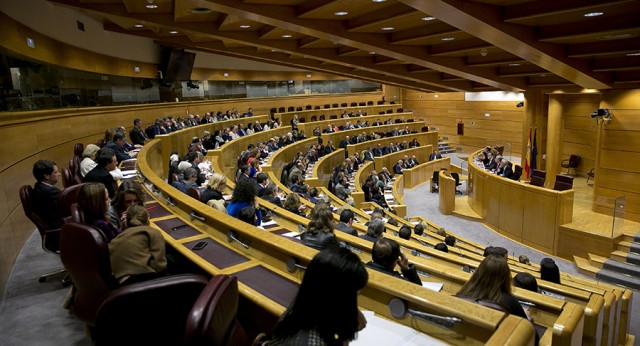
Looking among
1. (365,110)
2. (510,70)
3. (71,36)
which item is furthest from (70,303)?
(365,110)

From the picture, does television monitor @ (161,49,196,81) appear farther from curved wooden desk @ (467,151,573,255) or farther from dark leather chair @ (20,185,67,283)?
dark leather chair @ (20,185,67,283)

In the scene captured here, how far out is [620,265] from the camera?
7.80 metres

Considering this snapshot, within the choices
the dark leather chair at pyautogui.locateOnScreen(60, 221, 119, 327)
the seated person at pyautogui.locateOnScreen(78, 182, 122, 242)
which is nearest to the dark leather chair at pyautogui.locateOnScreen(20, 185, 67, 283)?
the seated person at pyautogui.locateOnScreen(78, 182, 122, 242)

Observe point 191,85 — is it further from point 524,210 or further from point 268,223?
point 268,223

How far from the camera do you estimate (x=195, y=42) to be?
12.0 meters

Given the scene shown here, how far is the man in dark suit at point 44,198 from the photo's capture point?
377cm

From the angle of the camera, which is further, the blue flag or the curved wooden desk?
the blue flag

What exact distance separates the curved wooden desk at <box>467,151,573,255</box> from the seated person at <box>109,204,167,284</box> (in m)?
8.41

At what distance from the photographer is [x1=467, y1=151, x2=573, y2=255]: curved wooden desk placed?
8750 millimetres

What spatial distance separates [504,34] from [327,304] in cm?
600

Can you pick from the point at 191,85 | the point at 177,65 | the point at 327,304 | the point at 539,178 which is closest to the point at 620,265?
the point at 539,178

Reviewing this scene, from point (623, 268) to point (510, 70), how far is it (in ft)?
18.0

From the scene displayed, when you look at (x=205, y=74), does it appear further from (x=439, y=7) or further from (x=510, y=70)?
(x=439, y=7)

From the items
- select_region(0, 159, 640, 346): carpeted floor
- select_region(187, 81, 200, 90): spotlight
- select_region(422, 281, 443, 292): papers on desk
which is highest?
select_region(187, 81, 200, 90): spotlight
